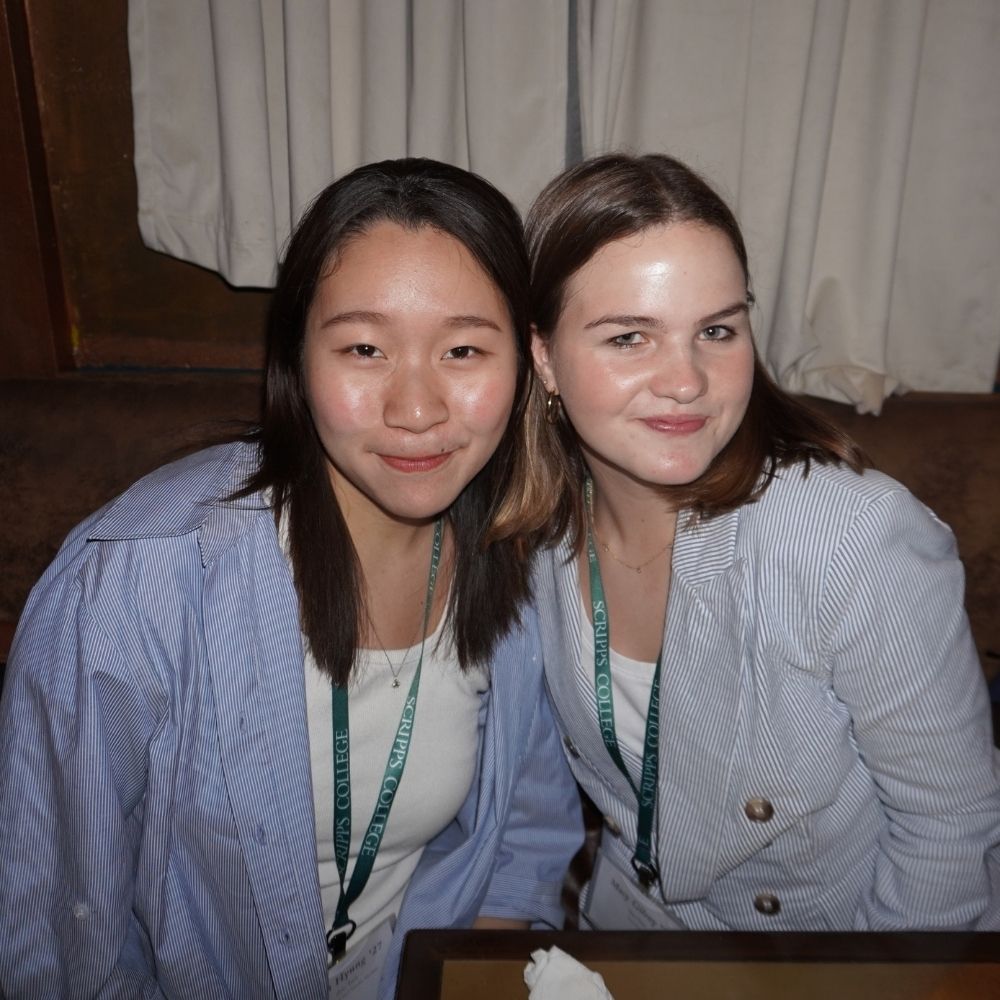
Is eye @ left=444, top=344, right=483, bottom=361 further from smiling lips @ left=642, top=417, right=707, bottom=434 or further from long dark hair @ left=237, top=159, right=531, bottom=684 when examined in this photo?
smiling lips @ left=642, top=417, right=707, bottom=434

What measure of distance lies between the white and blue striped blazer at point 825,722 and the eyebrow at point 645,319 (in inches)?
10.3

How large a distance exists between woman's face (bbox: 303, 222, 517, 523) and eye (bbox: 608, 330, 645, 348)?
0.15 meters

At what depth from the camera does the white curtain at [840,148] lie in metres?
2.12

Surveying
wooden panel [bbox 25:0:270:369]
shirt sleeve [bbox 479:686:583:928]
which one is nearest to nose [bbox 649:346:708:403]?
shirt sleeve [bbox 479:686:583:928]

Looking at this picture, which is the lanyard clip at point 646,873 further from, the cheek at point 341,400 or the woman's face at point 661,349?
the cheek at point 341,400

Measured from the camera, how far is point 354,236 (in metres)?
1.17

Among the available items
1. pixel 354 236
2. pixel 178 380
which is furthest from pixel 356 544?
pixel 178 380

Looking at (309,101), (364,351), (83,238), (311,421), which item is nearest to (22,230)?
Result: (83,238)

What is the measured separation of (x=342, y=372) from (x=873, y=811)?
3.42 feet

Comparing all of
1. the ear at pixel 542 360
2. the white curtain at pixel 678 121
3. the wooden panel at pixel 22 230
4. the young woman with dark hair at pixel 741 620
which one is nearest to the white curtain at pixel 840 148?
the white curtain at pixel 678 121

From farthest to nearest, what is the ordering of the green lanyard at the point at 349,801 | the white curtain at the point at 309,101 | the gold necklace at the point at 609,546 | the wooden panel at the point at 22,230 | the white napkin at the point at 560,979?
1. the wooden panel at the point at 22,230
2. the white curtain at the point at 309,101
3. the gold necklace at the point at 609,546
4. the green lanyard at the point at 349,801
5. the white napkin at the point at 560,979

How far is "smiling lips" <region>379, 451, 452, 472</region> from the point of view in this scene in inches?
46.4

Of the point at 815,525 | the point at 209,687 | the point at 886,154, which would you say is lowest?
the point at 209,687

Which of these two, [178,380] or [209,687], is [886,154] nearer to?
[178,380]
